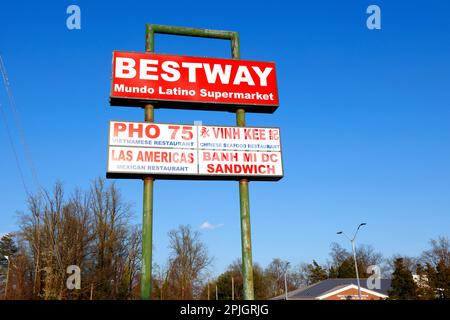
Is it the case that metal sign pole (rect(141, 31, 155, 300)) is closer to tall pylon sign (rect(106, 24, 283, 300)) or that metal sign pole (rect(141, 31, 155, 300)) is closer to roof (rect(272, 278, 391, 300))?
tall pylon sign (rect(106, 24, 283, 300))

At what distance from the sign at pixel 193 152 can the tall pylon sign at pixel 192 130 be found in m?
0.02

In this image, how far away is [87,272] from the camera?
158ft

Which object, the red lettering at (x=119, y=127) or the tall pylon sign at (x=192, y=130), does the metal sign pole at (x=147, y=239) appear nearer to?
the tall pylon sign at (x=192, y=130)

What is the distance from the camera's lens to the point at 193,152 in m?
11.3

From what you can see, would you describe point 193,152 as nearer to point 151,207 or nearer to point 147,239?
point 151,207

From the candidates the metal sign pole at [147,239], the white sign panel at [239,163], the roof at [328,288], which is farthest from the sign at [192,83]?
the roof at [328,288]

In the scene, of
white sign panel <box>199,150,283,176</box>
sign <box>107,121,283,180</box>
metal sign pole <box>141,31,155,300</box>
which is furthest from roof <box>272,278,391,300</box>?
metal sign pole <box>141,31,155,300</box>

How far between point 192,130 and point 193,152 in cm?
63

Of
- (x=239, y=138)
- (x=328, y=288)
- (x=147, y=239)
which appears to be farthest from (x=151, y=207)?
(x=328, y=288)

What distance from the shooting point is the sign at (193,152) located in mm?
10820
